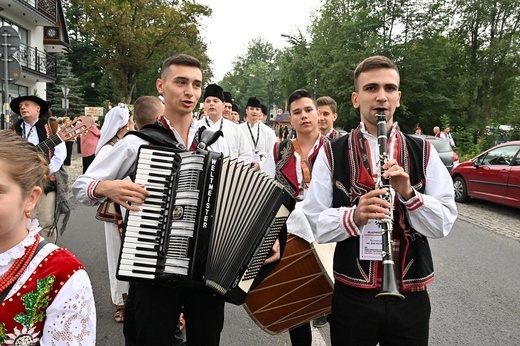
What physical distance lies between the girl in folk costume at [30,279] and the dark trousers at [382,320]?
1.21m

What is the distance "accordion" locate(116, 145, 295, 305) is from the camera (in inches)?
82.1

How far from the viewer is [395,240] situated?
7.07ft

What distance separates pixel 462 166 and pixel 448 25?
92.6 ft

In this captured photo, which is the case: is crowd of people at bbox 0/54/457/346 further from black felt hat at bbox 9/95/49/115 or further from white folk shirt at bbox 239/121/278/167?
white folk shirt at bbox 239/121/278/167

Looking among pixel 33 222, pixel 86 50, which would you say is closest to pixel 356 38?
pixel 86 50

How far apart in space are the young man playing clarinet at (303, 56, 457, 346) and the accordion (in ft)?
1.30

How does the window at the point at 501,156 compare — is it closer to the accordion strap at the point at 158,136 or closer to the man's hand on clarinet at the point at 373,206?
the man's hand on clarinet at the point at 373,206

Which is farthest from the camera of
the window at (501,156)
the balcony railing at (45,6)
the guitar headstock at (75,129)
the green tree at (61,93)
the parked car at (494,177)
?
the green tree at (61,93)

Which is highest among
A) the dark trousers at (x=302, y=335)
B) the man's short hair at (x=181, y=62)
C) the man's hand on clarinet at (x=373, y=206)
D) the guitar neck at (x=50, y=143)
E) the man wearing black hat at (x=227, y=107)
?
the man wearing black hat at (x=227, y=107)

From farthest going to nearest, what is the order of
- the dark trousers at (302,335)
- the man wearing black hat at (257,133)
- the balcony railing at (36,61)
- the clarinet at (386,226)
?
1. the balcony railing at (36,61)
2. the man wearing black hat at (257,133)
3. the dark trousers at (302,335)
4. the clarinet at (386,226)

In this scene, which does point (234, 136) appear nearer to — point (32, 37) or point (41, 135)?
point (41, 135)

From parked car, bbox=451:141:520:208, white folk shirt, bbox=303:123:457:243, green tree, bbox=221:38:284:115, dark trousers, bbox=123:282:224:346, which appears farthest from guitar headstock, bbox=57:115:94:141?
green tree, bbox=221:38:284:115

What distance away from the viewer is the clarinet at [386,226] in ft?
6.15

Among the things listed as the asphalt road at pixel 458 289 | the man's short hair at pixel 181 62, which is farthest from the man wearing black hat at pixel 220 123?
the man's short hair at pixel 181 62
